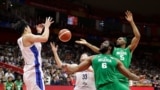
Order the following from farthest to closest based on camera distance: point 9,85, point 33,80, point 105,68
Answer: point 9,85, point 33,80, point 105,68

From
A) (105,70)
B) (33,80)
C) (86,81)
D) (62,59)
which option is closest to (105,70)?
(105,70)

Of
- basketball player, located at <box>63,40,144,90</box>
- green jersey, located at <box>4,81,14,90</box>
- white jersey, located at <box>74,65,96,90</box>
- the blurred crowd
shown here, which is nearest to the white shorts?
basketball player, located at <box>63,40,144,90</box>

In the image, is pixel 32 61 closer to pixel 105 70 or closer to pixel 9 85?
pixel 105 70

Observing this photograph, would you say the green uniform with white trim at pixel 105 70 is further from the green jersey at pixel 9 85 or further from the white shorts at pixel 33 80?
the green jersey at pixel 9 85

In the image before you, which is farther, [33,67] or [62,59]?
[62,59]

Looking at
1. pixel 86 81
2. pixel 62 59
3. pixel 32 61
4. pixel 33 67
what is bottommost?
pixel 86 81

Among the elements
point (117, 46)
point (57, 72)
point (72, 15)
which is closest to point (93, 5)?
point (72, 15)

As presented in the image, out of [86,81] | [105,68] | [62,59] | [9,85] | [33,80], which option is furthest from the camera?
[62,59]

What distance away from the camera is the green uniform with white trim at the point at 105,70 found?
5664 mm

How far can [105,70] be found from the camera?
224 inches

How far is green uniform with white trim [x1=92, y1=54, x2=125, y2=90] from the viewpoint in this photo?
5664mm

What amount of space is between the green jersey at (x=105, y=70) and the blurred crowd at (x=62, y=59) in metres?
6.40

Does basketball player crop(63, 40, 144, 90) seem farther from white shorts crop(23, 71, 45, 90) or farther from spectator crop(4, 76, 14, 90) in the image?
spectator crop(4, 76, 14, 90)

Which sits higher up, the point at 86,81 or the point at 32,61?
the point at 32,61
